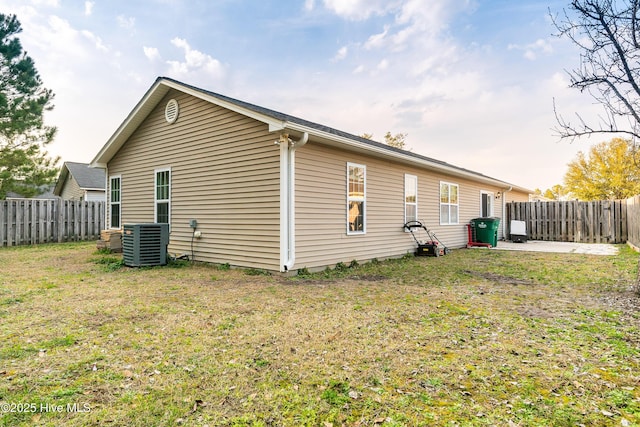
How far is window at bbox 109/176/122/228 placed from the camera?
33.9 ft

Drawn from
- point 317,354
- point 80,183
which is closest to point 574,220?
point 317,354

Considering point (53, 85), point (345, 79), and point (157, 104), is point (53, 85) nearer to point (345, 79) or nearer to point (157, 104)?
point (157, 104)

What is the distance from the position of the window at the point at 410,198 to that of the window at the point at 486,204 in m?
Answer: 5.70

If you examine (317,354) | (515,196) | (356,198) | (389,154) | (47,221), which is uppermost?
(389,154)

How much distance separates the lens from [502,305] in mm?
4344

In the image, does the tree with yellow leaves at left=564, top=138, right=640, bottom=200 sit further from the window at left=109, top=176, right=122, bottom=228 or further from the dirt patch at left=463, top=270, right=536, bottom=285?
the window at left=109, top=176, right=122, bottom=228

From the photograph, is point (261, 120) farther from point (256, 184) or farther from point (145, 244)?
point (145, 244)

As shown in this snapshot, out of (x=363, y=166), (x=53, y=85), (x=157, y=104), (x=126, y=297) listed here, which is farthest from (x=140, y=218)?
(x=53, y=85)

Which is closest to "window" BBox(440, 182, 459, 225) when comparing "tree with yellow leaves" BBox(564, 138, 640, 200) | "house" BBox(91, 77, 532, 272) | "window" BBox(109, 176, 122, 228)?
"house" BBox(91, 77, 532, 272)

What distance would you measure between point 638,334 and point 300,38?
37.9 ft

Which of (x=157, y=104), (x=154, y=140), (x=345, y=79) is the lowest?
(x=154, y=140)

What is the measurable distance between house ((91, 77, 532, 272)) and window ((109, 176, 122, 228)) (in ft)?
0.13

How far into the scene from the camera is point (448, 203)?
11602 millimetres

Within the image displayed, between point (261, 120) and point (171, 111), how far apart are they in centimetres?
363
